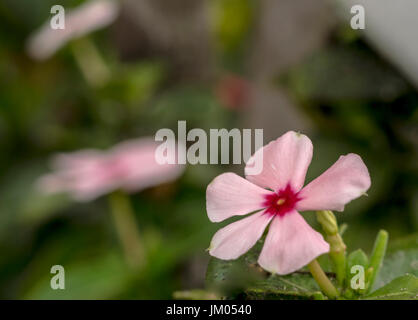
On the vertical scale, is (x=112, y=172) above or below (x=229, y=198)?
above

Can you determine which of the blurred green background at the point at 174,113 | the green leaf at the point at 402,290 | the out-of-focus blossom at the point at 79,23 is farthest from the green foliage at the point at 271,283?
the out-of-focus blossom at the point at 79,23

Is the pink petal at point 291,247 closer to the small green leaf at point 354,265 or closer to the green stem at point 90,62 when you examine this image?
the small green leaf at point 354,265

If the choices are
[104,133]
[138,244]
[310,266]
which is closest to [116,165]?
[138,244]

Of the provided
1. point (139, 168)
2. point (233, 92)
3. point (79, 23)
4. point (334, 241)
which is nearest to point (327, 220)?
point (334, 241)

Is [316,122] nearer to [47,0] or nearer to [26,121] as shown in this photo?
[26,121]

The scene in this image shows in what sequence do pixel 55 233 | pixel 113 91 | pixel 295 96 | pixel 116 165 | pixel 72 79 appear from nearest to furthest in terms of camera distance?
pixel 295 96, pixel 116 165, pixel 113 91, pixel 55 233, pixel 72 79

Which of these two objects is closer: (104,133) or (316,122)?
(316,122)

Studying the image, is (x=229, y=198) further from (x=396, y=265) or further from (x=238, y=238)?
(x=396, y=265)
